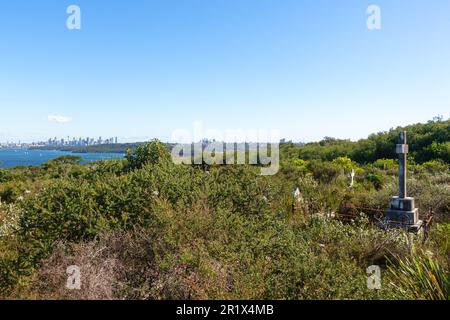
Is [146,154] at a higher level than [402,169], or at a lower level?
higher

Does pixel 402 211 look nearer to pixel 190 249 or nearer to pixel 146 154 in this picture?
pixel 190 249

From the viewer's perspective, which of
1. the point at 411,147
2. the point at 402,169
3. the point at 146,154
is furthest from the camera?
the point at 411,147

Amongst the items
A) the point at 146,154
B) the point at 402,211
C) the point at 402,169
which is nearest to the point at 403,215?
the point at 402,211

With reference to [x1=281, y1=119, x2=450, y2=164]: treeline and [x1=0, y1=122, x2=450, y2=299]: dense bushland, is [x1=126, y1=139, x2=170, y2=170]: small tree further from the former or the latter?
[x1=281, y1=119, x2=450, y2=164]: treeline

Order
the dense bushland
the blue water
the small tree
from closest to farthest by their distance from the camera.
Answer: the dense bushland, the small tree, the blue water

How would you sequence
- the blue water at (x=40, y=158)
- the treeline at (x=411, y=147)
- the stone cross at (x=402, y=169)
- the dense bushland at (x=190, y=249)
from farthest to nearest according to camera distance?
the treeline at (x=411, y=147), the blue water at (x=40, y=158), the stone cross at (x=402, y=169), the dense bushland at (x=190, y=249)

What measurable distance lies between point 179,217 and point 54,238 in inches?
71.0

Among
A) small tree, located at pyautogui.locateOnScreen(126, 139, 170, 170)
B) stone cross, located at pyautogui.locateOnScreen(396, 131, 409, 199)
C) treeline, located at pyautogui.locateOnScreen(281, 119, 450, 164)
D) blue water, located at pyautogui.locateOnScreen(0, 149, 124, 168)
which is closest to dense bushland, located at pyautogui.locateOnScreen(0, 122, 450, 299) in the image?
stone cross, located at pyautogui.locateOnScreen(396, 131, 409, 199)

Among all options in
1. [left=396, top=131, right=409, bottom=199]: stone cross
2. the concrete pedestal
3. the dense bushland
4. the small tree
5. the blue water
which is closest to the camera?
the dense bushland

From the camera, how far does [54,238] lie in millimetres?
4328

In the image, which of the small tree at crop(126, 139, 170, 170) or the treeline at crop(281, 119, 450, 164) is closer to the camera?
the small tree at crop(126, 139, 170, 170)

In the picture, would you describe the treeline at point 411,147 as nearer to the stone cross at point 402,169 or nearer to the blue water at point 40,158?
the stone cross at point 402,169

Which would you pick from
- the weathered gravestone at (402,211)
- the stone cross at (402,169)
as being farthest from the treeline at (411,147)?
the weathered gravestone at (402,211)
